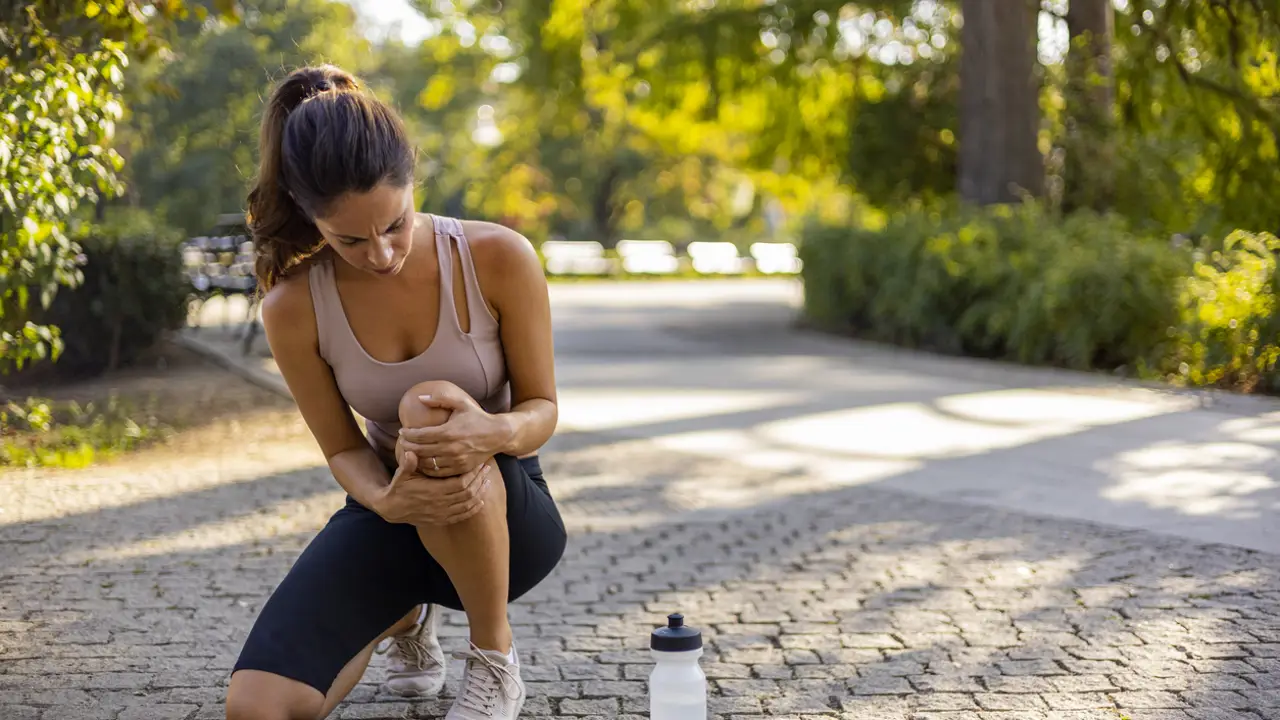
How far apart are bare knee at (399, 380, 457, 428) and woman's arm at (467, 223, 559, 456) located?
0.26 meters

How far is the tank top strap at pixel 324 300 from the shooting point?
3539 mm

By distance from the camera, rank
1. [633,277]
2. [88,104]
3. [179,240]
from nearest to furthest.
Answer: [88,104] < [179,240] < [633,277]

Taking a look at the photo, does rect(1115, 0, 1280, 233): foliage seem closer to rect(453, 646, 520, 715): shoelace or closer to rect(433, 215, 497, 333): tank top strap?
rect(433, 215, 497, 333): tank top strap

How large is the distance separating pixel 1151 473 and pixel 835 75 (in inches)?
530

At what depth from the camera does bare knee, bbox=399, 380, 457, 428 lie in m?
3.32

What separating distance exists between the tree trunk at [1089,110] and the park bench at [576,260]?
696 inches

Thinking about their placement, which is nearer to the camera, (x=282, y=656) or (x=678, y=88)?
(x=282, y=656)

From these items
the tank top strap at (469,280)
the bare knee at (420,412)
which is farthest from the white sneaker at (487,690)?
the tank top strap at (469,280)

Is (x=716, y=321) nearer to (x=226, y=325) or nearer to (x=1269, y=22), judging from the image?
(x=226, y=325)

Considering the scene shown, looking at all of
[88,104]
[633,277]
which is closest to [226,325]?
[88,104]

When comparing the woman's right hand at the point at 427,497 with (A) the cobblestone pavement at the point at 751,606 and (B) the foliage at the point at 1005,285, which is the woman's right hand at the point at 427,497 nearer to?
(A) the cobblestone pavement at the point at 751,606

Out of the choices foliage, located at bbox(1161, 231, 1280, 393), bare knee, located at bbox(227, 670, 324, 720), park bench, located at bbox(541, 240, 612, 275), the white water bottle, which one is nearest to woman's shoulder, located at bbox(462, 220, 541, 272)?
the white water bottle

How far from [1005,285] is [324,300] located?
9.66 m

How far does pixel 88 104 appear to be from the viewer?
7117 mm
